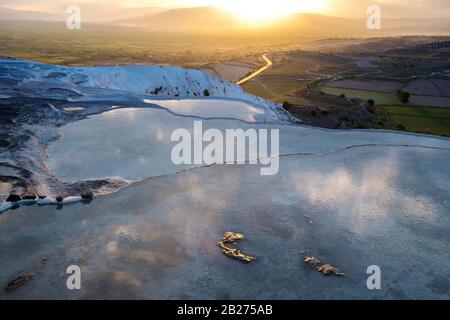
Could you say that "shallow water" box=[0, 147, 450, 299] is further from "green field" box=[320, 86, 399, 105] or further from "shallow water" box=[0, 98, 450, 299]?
"green field" box=[320, 86, 399, 105]

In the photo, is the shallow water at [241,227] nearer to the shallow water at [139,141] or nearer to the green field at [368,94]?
the shallow water at [139,141]

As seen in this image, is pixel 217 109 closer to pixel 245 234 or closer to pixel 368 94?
pixel 245 234

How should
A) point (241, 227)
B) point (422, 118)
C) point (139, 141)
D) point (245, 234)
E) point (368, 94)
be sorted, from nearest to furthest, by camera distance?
1. point (245, 234)
2. point (241, 227)
3. point (139, 141)
4. point (422, 118)
5. point (368, 94)

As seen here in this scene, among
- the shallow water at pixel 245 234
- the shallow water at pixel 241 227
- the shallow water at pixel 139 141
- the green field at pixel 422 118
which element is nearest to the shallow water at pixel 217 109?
the shallow water at pixel 139 141

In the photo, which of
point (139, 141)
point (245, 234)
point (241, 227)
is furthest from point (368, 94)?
point (245, 234)

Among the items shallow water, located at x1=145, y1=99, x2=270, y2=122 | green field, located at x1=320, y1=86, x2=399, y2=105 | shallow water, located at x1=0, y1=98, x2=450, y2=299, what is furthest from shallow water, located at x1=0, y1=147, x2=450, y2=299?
green field, located at x1=320, y1=86, x2=399, y2=105

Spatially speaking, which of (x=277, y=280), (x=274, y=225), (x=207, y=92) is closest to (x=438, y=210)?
(x=274, y=225)

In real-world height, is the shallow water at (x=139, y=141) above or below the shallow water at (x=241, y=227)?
above
